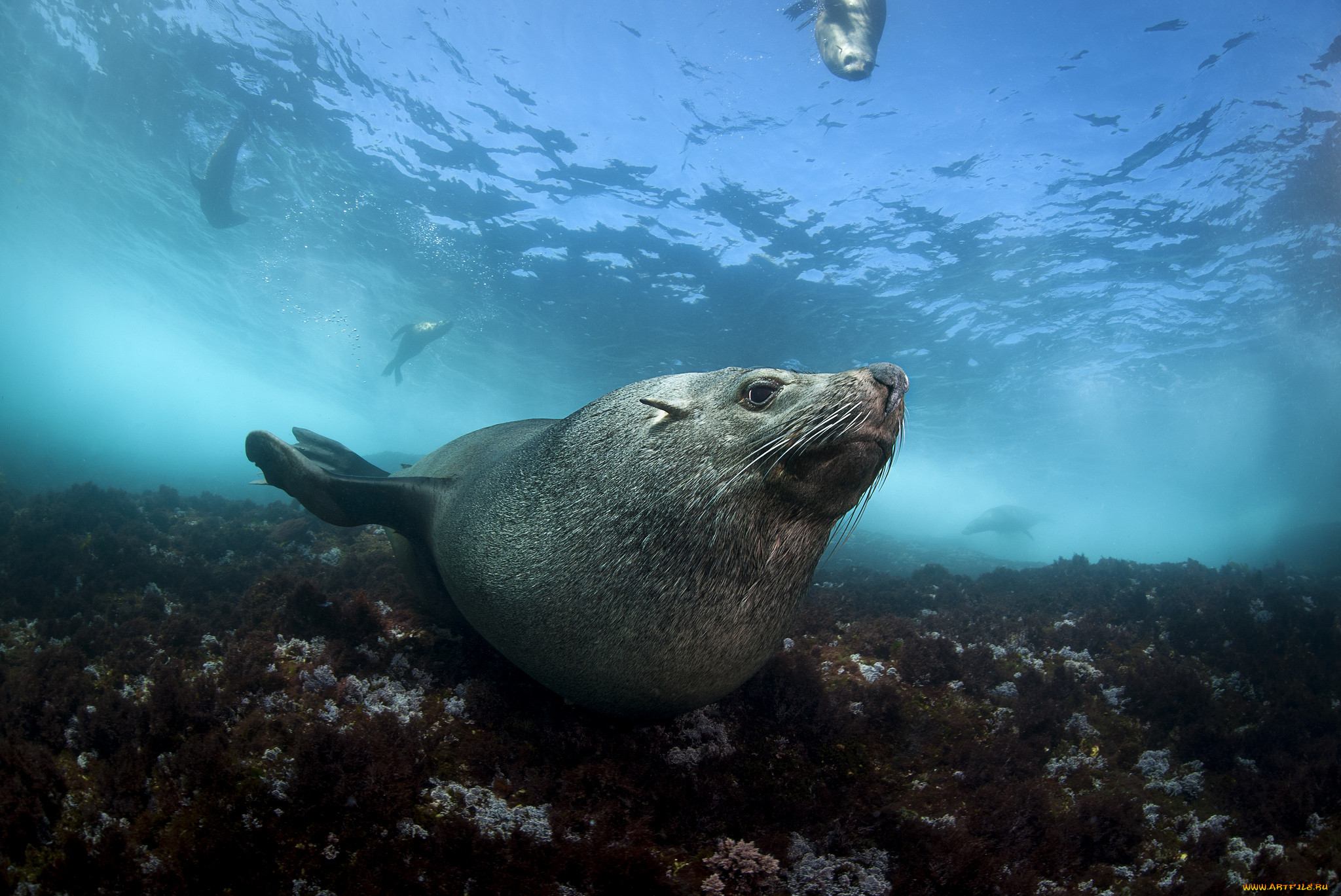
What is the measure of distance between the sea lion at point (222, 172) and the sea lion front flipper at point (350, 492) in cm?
1771

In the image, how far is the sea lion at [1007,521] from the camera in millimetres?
34844

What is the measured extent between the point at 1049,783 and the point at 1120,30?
14018mm

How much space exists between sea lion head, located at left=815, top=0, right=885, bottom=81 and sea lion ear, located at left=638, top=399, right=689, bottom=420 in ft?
35.2

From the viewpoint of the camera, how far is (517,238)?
17.1m

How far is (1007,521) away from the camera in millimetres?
34875

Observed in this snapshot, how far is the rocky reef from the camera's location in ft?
5.26

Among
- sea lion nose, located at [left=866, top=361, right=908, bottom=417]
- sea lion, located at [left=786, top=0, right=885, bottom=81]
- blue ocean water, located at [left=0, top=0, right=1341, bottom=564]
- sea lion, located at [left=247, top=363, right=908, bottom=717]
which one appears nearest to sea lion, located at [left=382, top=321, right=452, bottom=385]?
blue ocean water, located at [left=0, top=0, right=1341, bottom=564]

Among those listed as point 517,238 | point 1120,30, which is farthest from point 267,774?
point 517,238

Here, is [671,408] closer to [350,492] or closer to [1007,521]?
[350,492]

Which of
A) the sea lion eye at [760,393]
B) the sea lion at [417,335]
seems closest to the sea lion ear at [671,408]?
the sea lion eye at [760,393]

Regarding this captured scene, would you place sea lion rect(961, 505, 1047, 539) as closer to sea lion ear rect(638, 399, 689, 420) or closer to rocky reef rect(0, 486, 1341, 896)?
rocky reef rect(0, 486, 1341, 896)

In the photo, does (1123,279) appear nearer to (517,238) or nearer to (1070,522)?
(517,238)

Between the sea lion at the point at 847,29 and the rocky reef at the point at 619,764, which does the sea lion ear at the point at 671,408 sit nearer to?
the rocky reef at the point at 619,764

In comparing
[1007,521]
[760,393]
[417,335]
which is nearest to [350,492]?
[760,393]
